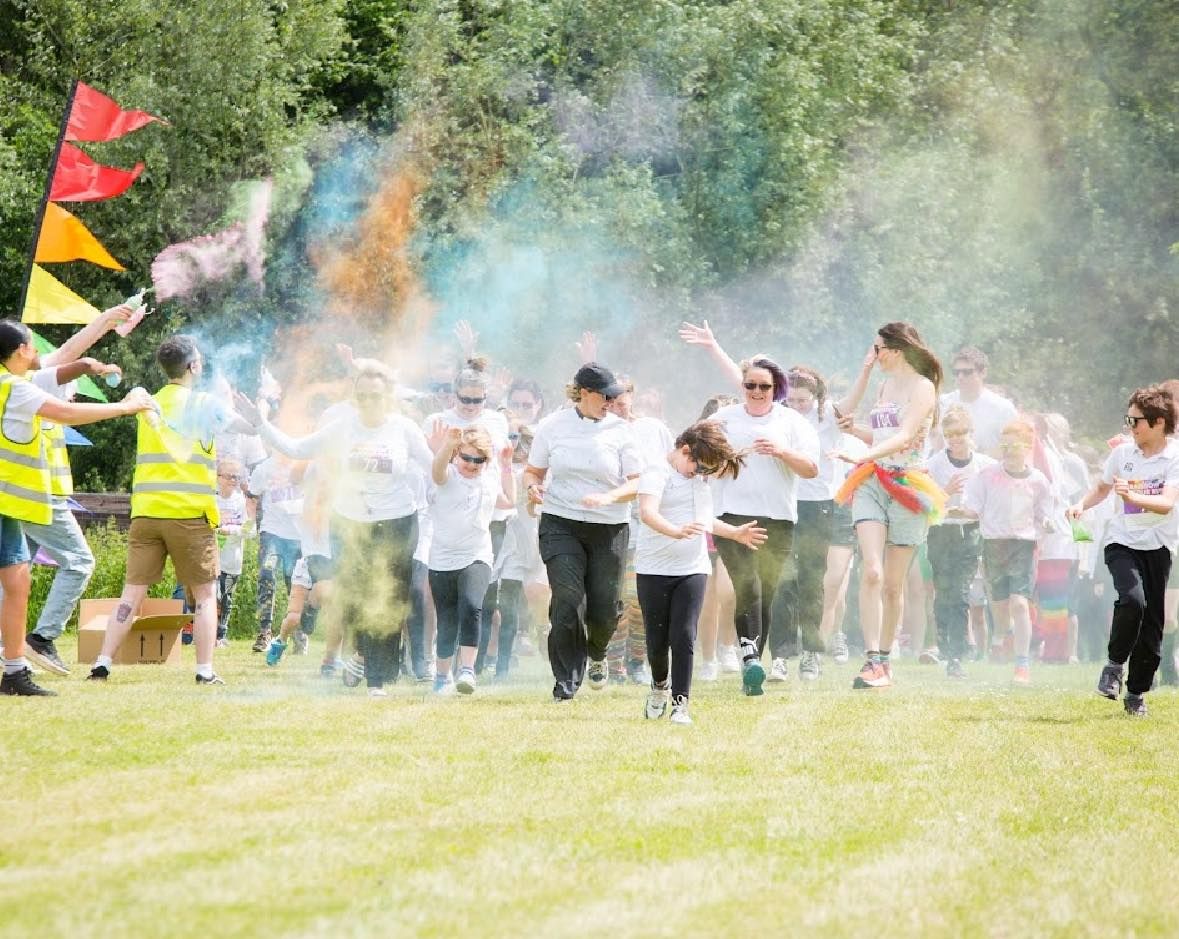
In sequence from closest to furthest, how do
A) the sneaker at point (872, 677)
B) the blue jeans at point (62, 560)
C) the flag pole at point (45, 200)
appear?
the blue jeans at point (62, 560) < the sneaker at point (872, 677) < the flag pole at point (45, 200)

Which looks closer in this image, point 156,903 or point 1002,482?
point 156,903

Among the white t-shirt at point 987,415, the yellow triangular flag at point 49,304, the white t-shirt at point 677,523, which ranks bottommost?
the white t-shirt at point 677,523

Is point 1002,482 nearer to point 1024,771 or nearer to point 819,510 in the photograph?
point 819,510

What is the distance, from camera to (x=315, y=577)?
13.8 meters

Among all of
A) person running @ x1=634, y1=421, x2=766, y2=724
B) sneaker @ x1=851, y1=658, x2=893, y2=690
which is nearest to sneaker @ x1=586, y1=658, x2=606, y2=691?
person running @ x1=634, y1=421, x2=766, y2=724

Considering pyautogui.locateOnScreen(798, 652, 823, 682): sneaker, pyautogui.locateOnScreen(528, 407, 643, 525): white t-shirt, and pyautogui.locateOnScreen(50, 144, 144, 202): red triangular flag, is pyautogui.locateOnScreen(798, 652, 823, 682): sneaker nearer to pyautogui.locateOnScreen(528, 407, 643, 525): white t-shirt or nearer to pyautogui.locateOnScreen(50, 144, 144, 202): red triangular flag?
pyautogui.locateOnScreen(528, 407, 643, 525): white t-shirt

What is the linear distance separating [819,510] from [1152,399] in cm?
306

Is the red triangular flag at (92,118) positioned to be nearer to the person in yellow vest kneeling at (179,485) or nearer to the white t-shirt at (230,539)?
the white t-shirt at (230,539)

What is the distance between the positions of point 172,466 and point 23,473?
1.17 metres

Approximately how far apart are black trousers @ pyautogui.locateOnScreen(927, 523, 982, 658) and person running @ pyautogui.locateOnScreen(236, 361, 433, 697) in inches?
218

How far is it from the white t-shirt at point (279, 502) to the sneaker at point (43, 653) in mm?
4077

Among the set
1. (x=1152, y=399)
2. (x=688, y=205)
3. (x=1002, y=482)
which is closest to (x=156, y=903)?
(x=1152, y=399)

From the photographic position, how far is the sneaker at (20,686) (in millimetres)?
10508

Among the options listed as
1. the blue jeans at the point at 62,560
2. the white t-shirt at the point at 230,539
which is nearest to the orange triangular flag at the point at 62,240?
the white t-shirt at the point at 230,539
